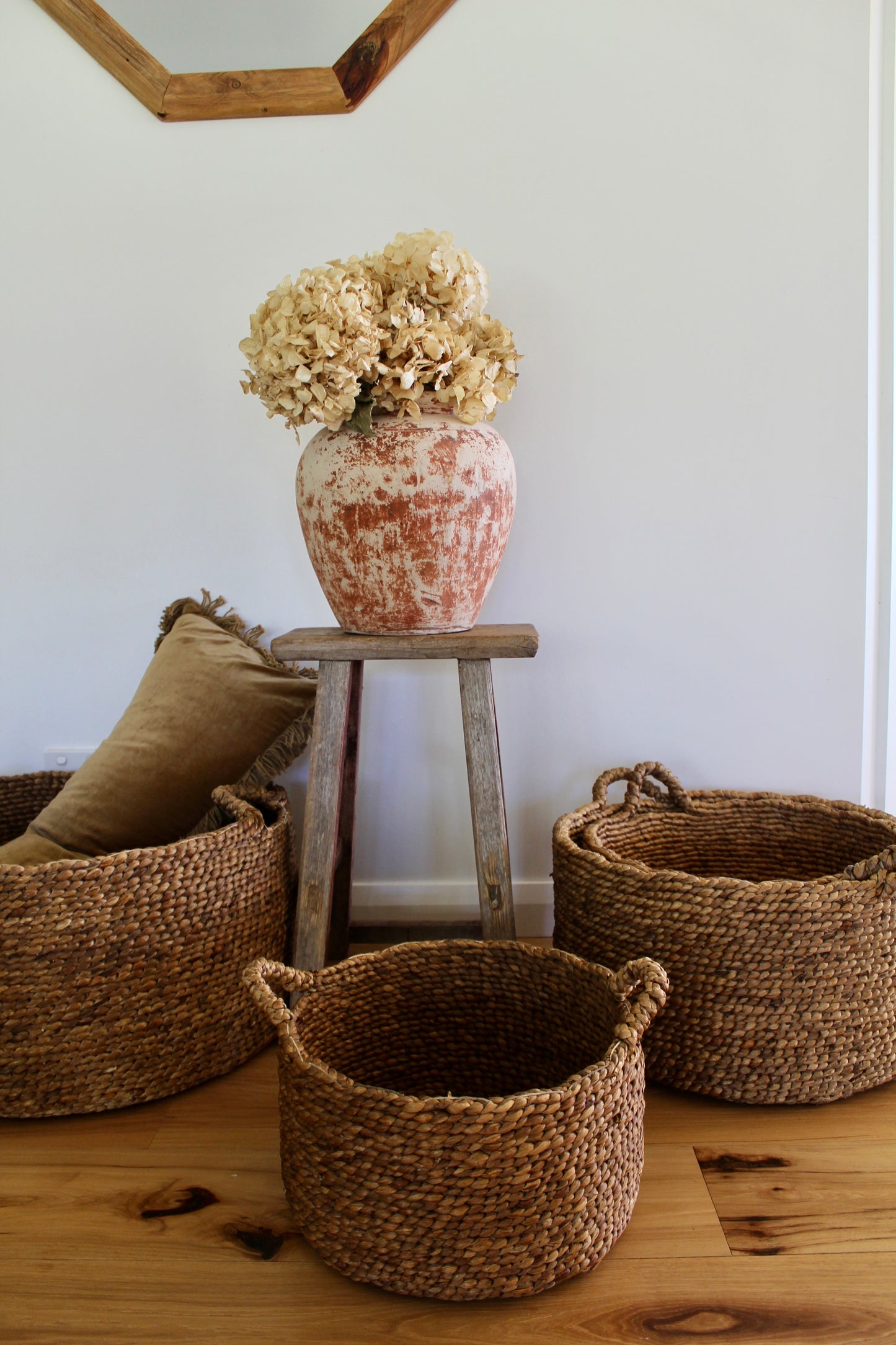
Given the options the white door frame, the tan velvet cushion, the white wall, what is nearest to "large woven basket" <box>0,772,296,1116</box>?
the tan velvet cushion

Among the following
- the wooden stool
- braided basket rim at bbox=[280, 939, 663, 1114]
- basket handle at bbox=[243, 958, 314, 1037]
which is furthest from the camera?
the wooden stool

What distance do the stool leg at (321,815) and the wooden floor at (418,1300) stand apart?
22cm

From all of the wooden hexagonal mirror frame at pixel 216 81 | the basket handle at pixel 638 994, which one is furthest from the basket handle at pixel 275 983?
the wooden hexagonal mirror frame at pixel 216 81

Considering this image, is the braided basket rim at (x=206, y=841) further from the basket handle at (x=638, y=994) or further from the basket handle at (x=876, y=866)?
the basket handle at (x=876, y=866)

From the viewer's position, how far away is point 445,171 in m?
1.41

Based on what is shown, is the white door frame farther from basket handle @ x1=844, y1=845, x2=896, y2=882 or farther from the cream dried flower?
the cream dried flower

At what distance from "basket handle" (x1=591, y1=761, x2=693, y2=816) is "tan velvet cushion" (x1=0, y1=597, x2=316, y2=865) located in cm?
46

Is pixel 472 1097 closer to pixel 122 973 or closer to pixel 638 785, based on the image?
pixel 122 973

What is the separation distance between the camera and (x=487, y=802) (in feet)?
3.87

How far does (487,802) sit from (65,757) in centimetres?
85

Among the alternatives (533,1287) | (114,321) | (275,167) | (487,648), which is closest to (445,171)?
(275,167)

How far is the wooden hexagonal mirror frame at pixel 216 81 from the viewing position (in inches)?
54.9

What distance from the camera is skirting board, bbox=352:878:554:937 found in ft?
5.04

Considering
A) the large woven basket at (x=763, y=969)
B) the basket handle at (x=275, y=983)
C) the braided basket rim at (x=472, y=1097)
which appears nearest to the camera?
the braided basket rim at (x=472, y=1097)
